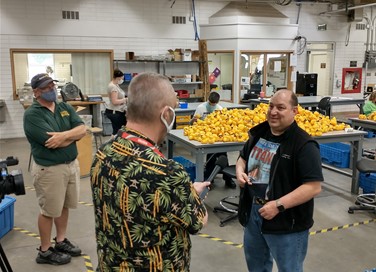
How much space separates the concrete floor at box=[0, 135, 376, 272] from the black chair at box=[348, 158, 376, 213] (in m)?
0.08

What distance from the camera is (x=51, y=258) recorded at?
138 inches

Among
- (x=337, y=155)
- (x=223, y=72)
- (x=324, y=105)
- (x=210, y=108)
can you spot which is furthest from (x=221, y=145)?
(x=223, y=72)

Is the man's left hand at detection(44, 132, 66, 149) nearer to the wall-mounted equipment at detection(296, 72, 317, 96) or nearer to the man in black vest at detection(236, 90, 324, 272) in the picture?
the man in black vest at detection(236, 90, 324, 272)

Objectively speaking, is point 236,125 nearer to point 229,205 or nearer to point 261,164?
point 229,205

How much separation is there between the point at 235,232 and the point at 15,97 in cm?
816

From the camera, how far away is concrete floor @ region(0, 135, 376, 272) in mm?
3547

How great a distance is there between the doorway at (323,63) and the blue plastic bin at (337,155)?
23.7 ft

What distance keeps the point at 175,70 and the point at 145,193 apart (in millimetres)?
10108

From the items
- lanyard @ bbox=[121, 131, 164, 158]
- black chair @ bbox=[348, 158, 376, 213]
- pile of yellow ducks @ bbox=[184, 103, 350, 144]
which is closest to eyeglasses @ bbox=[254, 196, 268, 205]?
lanyard @ bbox=[121, 131, 164, 158]

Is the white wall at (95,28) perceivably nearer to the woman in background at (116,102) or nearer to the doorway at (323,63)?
the doorway at (323,63)

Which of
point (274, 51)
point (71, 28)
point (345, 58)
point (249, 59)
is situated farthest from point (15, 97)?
point (345, 58)

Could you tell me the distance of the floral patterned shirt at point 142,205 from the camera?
1321 millimetres

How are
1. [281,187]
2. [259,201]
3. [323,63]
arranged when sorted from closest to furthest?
1. [281,187]
2. [259,201]
3. [323,63]

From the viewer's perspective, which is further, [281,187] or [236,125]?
[236,125]
